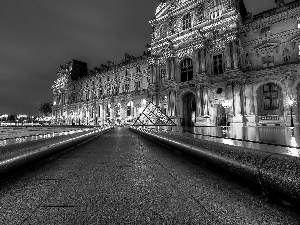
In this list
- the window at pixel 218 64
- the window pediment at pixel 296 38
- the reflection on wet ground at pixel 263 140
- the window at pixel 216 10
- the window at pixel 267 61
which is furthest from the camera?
the window at pixel 216 10

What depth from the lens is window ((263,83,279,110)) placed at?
24453 millimetres

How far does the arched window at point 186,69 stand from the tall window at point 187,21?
17.5 feet

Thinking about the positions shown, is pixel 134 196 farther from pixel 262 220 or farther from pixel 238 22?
pixel 238 22

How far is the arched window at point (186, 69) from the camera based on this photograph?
31139 mm

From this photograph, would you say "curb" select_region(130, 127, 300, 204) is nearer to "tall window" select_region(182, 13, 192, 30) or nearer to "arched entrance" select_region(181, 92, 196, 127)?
"arched entrance" select_region(181, 92, 196, 127)

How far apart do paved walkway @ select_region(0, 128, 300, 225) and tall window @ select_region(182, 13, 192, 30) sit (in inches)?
1300

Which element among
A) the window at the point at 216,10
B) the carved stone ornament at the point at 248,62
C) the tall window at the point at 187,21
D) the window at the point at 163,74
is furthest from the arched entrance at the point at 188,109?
the window at the point at 216,10

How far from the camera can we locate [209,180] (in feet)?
7.84

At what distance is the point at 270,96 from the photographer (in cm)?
2484

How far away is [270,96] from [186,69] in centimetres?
1241

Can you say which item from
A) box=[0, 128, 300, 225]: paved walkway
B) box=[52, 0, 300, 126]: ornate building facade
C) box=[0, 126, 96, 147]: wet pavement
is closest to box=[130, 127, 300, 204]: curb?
box=[0, 128, 300, 225]: paved walkway

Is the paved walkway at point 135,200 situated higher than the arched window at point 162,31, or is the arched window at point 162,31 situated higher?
the arched window at point 162,31

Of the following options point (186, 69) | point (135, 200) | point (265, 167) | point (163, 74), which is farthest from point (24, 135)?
point (163, 74)

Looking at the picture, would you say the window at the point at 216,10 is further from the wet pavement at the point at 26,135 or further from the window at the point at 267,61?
the wet pavement at the point at 26,135
